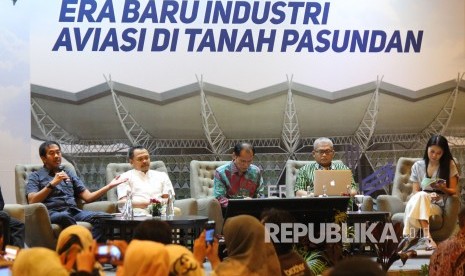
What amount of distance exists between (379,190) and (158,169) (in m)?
2.23

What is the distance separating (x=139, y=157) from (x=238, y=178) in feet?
3.06

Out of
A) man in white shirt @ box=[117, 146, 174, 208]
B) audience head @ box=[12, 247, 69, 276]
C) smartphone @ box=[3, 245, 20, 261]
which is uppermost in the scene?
man in white shirt @ box=[117, 146, 174, 208]

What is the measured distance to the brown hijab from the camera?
3418mm

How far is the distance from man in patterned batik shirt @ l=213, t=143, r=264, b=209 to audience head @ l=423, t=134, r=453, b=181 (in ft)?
5.31

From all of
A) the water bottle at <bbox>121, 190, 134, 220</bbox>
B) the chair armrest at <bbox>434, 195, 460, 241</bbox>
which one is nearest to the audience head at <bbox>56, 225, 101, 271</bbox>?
the water bottle at <bbox>121, 190, 134, 220</bbox>

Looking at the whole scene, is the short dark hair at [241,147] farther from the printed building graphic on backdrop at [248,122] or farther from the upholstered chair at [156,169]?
the upholstered chair at [156,169]

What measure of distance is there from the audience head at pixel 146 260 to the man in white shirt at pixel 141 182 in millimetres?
4146

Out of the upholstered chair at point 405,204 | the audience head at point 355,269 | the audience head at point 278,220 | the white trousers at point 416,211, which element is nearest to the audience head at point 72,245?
the audience head at point 278,220

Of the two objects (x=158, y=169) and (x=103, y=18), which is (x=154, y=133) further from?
(x=103, y=18)

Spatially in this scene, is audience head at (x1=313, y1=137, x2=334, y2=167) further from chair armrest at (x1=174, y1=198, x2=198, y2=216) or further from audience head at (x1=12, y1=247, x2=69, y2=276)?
audience head at (x1=12, y1=247, x2=69, y2=276)

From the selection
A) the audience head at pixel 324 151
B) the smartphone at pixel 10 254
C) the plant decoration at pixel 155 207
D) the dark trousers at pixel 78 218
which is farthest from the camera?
the audience head at pixel 324 151

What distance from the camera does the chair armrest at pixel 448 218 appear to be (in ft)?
23.4

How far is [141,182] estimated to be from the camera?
7109 millimetres

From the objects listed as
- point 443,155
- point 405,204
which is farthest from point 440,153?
point 405,204
